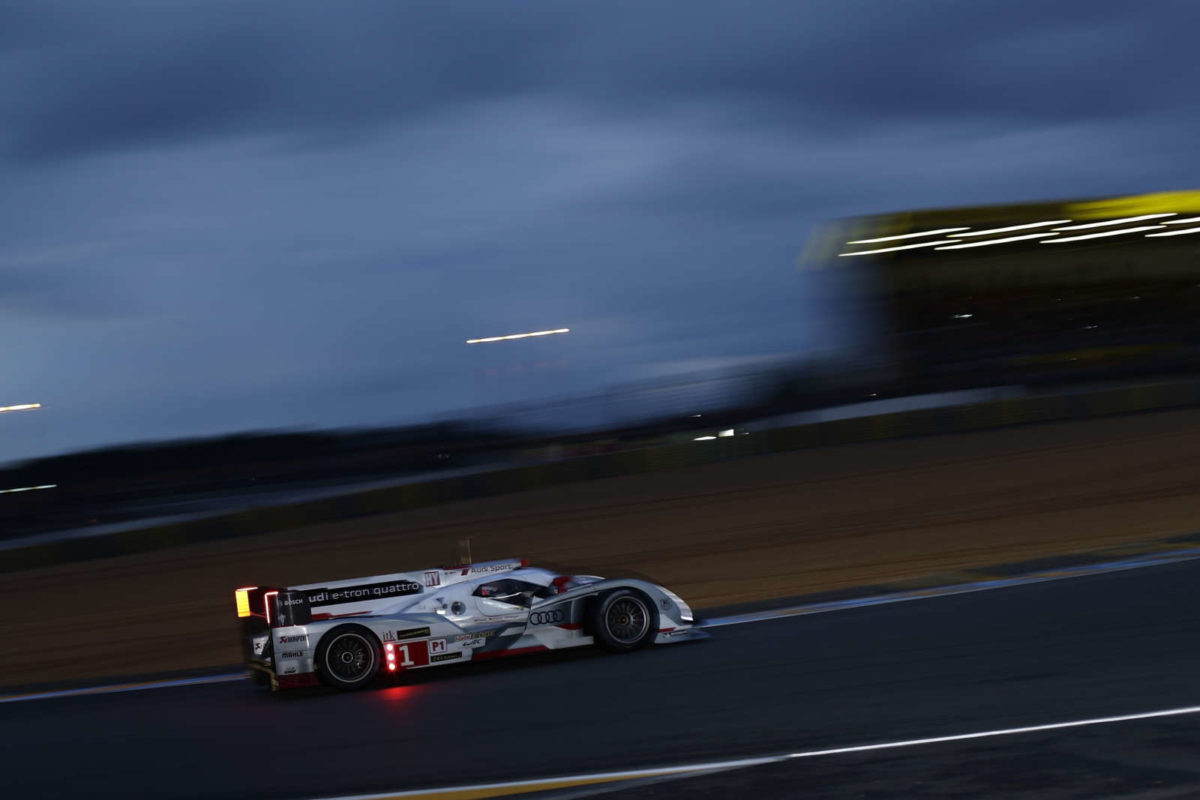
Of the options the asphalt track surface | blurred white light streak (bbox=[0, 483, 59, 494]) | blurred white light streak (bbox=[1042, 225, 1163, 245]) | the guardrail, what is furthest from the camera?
blurred white light streak (bbox=[0, 483, 59, 494])

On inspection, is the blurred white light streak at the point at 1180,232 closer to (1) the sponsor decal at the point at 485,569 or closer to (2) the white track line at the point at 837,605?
(2) the white track line at the point at 837,605

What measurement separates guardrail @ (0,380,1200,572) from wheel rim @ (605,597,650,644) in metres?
12.1

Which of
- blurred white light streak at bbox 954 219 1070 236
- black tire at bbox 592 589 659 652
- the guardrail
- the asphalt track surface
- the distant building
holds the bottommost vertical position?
the asphalt track surface

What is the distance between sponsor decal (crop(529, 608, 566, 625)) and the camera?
9945mm

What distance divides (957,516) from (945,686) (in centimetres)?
972

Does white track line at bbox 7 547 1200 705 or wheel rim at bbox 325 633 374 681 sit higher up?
wheel rim at bbox 325 633 374 681

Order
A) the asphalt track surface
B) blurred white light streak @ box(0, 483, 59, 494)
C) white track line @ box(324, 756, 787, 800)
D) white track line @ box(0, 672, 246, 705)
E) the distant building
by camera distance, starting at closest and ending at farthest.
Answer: white track line @ box(324, 756, 787, 800)
the asphalt track surface
white track line @ box(0, 672, 246, 705)
the distant building
blurred white light streak @ box(0, 483, 59, 494)

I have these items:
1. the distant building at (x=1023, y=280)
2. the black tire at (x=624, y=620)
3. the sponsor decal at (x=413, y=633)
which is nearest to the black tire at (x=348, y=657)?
the sponsor decal at (x=413, y=633)

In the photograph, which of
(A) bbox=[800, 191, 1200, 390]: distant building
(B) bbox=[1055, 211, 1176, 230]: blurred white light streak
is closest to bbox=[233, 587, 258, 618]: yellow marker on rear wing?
(A) bbox=[800, 191, 1200, 390]: distant building

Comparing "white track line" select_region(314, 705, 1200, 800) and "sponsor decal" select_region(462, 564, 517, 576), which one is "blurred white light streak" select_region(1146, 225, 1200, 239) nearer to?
"sponsor decal" select_region(462, 564, 517, 576)

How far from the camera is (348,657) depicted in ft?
31.7

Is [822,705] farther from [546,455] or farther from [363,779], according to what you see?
[546,455]

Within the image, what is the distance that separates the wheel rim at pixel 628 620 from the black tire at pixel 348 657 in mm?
1791

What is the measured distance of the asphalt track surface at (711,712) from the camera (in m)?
6.21
